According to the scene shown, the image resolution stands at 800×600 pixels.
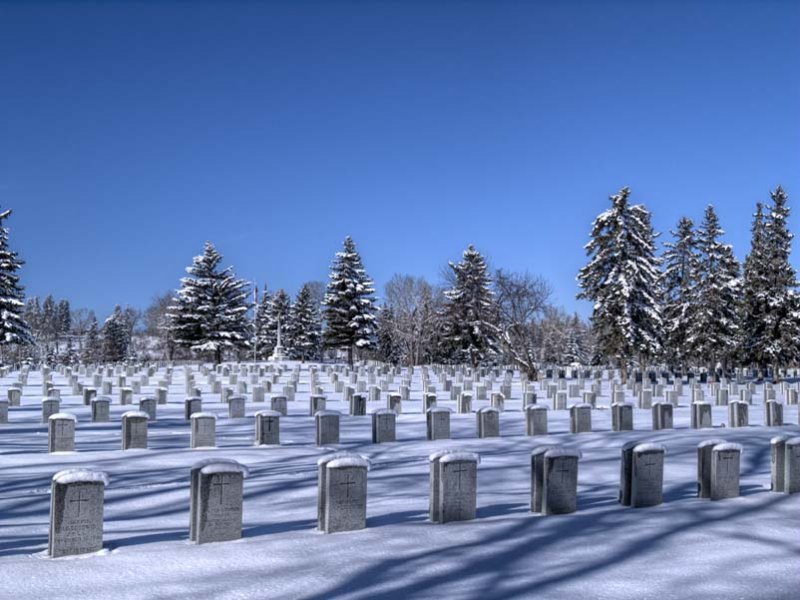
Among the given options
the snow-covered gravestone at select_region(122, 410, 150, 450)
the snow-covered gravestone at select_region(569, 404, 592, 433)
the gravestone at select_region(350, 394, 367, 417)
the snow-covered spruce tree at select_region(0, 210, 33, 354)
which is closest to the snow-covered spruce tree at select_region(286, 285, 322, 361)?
the snow-covered spruce tree at select_region(0, 210, 33, 354)

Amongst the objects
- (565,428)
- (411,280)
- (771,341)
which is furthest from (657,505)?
(411,280)

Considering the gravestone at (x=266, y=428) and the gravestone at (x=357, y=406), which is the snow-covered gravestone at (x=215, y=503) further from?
the gravestone at (x=357, y=406)

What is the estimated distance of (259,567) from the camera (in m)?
6.09

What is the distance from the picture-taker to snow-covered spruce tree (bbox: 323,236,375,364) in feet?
205

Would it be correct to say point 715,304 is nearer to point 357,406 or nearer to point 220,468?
point 357,406

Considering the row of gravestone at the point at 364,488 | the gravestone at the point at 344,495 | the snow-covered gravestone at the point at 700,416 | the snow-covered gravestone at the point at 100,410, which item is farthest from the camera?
the snow-covered gravestone at the point at 700,416

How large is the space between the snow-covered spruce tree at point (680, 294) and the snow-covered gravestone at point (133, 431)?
4093 cm

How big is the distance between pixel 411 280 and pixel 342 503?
76.4 metres

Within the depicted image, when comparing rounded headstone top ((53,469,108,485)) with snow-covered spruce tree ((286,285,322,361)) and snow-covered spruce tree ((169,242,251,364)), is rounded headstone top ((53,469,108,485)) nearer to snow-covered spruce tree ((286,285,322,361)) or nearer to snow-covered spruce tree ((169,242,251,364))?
snow-covered spruce tree ((169,242,251,364))

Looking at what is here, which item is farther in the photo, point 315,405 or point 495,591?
point 315,405

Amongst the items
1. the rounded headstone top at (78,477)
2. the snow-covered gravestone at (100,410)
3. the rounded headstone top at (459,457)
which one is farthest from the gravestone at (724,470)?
the snow-covered gravestone at (100,410)

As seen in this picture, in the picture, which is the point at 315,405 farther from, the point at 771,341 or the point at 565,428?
the point at 771,341

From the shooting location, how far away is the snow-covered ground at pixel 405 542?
18.4 ft

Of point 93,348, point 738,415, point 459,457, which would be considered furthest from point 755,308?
point 93,348
